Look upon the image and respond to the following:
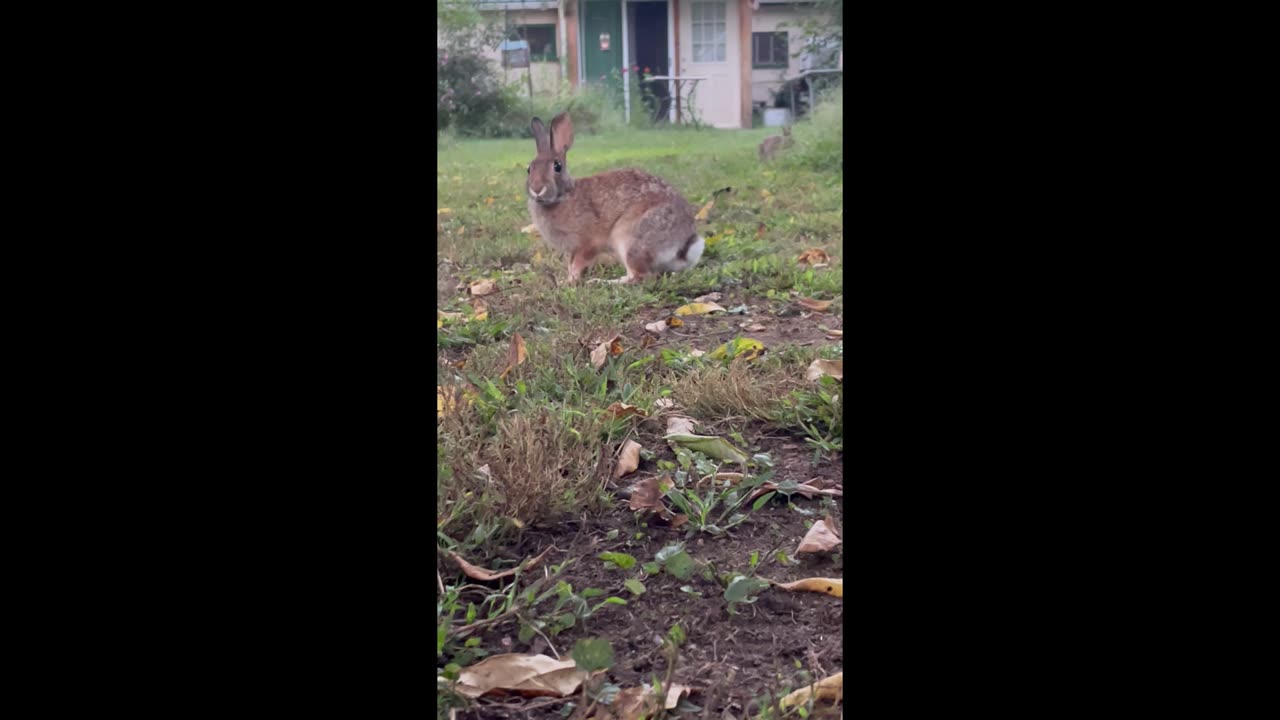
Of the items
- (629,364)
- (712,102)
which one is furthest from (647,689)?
(712,102)

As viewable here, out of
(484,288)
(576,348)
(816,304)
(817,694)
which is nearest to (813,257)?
(816,304)

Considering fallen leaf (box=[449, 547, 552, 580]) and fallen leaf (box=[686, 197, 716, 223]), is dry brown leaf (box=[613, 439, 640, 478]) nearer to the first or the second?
fallen leaf (box=[449, 547, 552, 580])

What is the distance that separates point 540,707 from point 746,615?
342 mm

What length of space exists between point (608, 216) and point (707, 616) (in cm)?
251

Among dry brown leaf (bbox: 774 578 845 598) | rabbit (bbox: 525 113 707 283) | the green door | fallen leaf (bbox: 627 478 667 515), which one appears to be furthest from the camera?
the green door

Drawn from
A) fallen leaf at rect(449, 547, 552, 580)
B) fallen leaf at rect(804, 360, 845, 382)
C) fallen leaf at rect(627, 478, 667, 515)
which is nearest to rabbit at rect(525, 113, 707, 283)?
fallen leaf at rect(804, 360, 845, 382)

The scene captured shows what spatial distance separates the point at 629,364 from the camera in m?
2.41

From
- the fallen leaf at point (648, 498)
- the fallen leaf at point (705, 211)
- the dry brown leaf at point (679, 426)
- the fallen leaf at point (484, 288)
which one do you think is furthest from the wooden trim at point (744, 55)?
the fallen leaf at point (648, 498)

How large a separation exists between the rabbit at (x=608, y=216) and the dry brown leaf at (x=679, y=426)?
1.47m

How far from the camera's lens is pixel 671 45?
771cm

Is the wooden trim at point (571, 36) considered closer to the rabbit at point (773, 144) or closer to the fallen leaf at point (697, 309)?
the rabbit at point (773, 144)

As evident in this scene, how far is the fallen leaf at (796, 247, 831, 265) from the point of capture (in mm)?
3625

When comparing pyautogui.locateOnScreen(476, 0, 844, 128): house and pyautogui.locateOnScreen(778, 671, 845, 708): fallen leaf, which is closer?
pyautogui.locateOnScreen(778, 671, 845, 708): fallen leaf

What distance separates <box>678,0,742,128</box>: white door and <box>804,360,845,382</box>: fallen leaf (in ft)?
18.7
